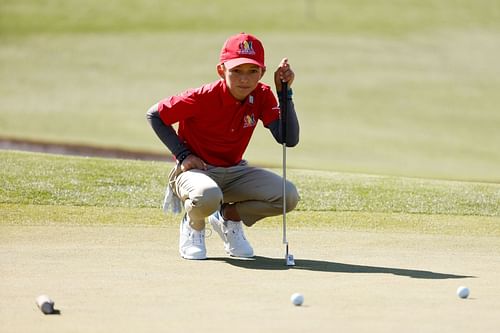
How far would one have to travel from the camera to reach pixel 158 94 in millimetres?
36062

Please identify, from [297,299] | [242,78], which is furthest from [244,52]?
[297,299]

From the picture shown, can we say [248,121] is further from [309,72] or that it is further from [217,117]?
[309,72]

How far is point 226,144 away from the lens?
26.0 ft

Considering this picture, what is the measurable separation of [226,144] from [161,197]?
298 cm

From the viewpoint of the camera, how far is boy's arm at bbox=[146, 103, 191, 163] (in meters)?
7.80

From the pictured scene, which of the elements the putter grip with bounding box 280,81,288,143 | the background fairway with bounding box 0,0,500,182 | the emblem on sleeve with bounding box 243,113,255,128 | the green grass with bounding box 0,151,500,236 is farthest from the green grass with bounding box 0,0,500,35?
the emblem on sleeve with bounding box 243,113,255,128

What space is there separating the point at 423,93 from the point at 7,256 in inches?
1213

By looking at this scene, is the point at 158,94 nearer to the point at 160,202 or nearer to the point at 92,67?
the point at 92,67

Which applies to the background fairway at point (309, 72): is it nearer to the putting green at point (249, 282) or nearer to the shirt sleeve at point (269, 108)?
the putting green at point (249, 282)

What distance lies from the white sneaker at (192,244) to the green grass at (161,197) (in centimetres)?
162

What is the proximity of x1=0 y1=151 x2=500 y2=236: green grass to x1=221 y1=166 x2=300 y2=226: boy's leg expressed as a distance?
1.38 meters

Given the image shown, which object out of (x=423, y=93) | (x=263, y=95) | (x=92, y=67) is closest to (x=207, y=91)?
(x=263, y=95)

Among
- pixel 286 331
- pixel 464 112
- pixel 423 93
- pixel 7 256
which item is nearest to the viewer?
pixel 286 331

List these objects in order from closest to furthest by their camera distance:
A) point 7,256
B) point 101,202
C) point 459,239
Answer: point 7,256 → point 459,239 → point 101,202
